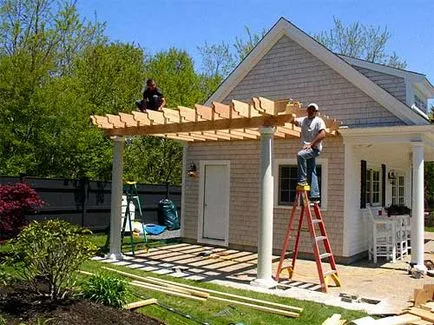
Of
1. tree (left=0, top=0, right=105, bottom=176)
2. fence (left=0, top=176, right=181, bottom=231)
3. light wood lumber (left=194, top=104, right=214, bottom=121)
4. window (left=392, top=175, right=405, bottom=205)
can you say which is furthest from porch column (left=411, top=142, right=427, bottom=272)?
tree (left=0, top=0, right=105, bottom=176)

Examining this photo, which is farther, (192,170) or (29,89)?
(29,89)

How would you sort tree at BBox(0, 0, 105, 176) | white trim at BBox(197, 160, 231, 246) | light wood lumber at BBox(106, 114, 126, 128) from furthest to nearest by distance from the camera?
tree at BBox(0, 0, 105, 176) < white trim at BBox(197, 160, 231, 246) < light wood lumber at BBox(106, 114, 126, 128)

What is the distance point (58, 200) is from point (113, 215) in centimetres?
351

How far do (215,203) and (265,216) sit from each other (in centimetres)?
463

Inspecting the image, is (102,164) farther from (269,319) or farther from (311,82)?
(269,319)

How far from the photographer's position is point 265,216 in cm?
754

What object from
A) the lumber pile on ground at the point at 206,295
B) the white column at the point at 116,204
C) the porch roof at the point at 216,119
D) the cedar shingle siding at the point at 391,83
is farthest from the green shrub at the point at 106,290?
the cedar shingle siding at the point at 391,83

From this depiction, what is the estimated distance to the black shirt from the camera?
29.9 ft

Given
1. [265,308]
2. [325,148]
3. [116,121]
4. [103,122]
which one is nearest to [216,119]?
[116,121]

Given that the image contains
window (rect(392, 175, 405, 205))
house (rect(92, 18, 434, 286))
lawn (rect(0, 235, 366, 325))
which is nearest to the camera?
lawn (rect(0, 235, 366, 325))

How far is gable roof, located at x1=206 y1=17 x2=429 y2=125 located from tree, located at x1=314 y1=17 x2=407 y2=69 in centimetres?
1537

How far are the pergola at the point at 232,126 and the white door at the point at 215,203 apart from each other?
260 centimetres

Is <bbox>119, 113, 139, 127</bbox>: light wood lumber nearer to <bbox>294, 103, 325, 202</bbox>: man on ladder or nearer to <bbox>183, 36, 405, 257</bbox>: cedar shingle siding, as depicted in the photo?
<bbox>294, 103, 325, 202</bbox>: man on ladder

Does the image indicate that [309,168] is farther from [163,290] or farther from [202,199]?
[202,199]
